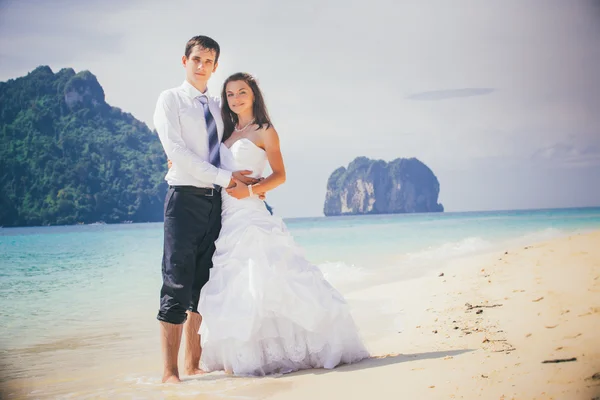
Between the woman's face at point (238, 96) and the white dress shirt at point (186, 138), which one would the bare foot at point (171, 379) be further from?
the woman's face at point (238, 96)

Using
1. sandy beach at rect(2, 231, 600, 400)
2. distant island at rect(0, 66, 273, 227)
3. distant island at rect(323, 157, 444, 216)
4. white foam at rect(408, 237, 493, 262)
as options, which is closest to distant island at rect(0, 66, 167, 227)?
distant island at rect(0, 66, 273, 227)

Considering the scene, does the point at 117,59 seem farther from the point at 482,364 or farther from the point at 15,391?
the point at 482,364

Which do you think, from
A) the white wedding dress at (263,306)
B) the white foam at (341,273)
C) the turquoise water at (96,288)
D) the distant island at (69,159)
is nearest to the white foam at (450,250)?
the turquoise water at (96,288)

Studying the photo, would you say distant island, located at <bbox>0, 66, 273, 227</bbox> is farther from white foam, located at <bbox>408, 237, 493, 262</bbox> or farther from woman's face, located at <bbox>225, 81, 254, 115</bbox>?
woman's face, located at <bbox>225, 81, 254, 115</bbox>

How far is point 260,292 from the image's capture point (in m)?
2.89

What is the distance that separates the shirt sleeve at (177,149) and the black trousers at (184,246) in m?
0.13

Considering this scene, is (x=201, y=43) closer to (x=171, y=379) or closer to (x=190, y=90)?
(x=190, y=90)

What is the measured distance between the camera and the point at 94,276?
980cm

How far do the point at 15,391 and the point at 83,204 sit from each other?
39667mm

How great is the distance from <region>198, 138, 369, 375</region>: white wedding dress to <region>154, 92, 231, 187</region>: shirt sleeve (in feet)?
0.60

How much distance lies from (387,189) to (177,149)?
82.7 meters

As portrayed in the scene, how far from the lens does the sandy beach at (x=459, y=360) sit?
234cm

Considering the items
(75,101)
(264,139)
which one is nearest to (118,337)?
(264,139)

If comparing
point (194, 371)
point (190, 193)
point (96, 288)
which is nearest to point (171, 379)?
point (194, 371)
